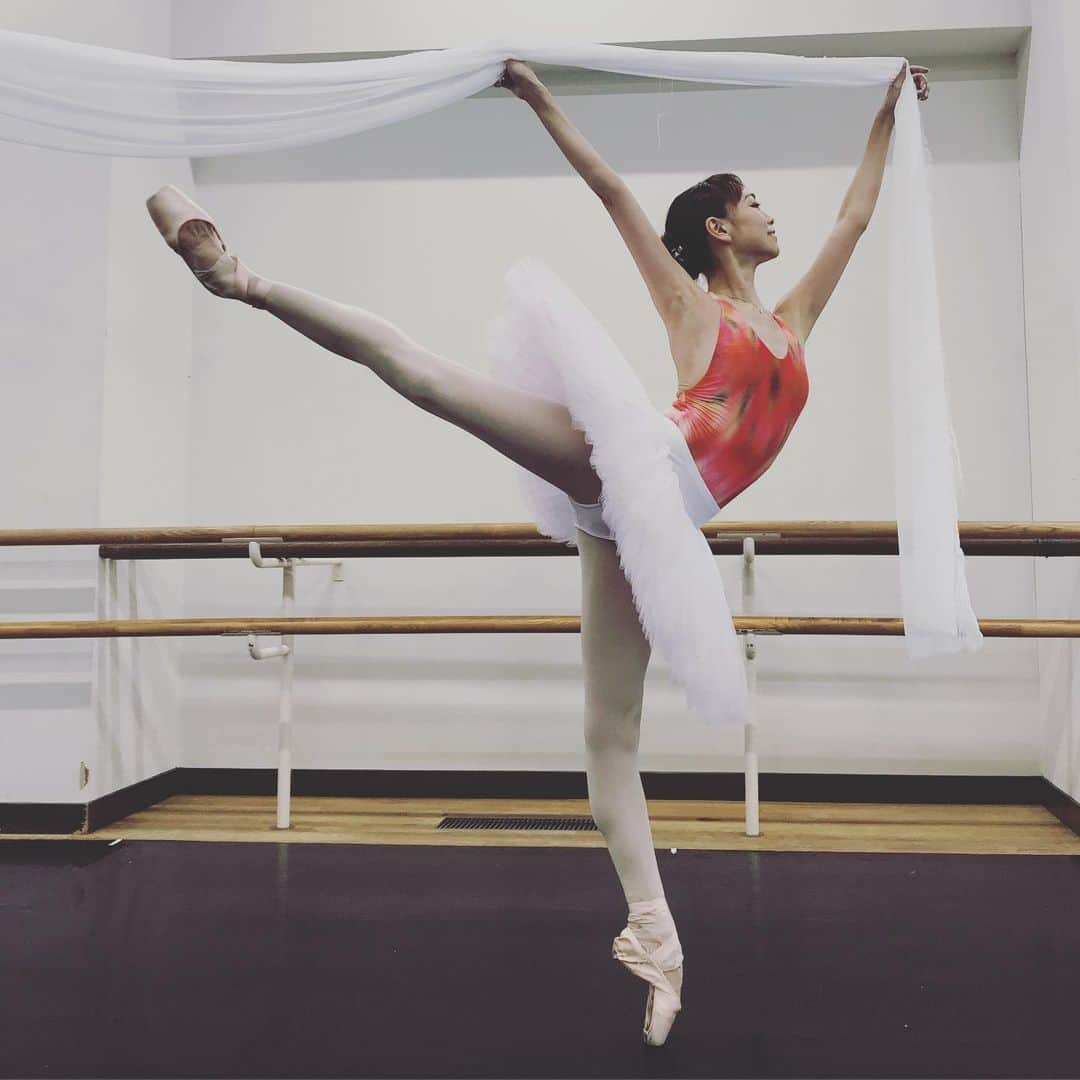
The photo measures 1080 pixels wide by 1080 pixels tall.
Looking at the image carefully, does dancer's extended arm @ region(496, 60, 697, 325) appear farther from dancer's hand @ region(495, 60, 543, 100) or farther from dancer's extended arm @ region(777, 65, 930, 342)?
dancer's extended arm @ region(777, 65, 930, 342)

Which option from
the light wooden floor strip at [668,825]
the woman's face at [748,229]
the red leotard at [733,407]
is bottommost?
the light wooden floor strip at [668,825]

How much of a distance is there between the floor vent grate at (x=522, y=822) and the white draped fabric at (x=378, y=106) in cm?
155

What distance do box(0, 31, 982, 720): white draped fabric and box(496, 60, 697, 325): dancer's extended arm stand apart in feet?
0.83

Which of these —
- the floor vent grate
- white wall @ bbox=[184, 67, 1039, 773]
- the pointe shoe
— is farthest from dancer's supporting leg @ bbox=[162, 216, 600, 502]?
white wall @ bbox=[184, 67, 1039, 773]

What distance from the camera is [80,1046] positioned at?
4.34 feet

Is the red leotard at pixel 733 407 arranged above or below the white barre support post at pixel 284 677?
above

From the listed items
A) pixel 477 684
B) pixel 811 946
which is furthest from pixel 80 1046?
pixel 477 684

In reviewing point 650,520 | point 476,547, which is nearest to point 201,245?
point 650,520

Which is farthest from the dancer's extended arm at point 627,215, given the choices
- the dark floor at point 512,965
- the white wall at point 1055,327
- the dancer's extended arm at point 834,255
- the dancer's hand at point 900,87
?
the white wall at point 1055,327

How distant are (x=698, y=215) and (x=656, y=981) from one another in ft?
3.84

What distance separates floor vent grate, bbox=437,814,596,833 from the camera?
2666 mm

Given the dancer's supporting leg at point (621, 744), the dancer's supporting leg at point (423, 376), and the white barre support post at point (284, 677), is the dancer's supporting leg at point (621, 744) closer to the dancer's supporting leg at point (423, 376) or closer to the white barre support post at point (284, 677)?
the dancer's supporting leg at point (423, 376)

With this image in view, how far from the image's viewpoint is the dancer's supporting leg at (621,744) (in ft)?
4.45

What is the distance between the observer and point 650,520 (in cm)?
117
